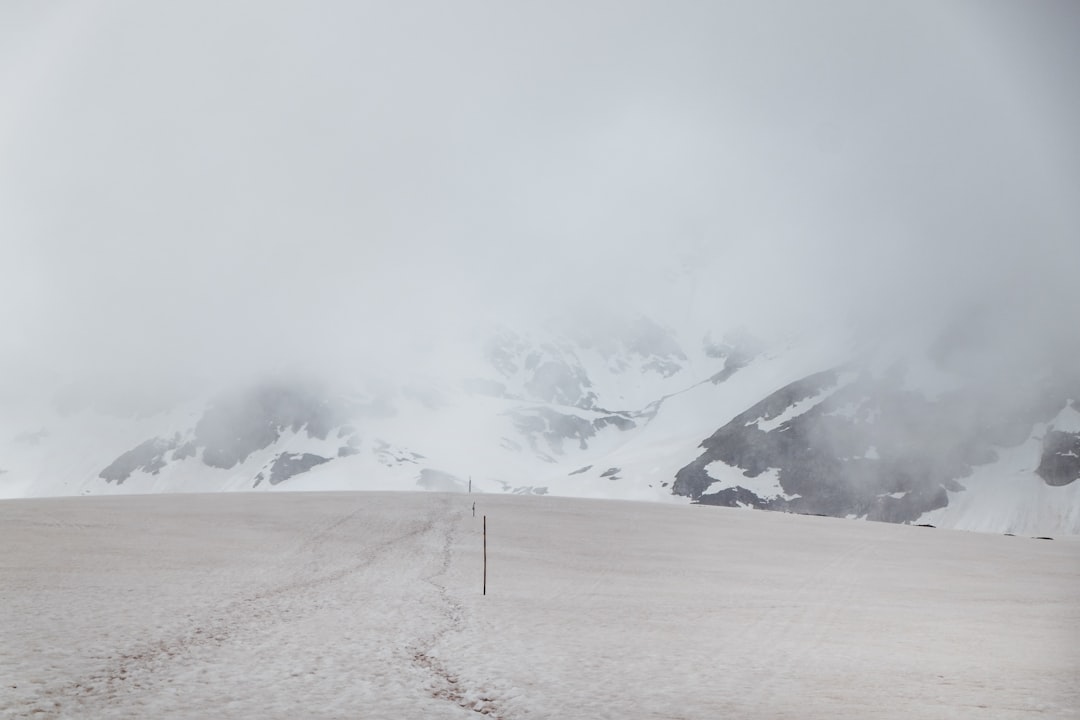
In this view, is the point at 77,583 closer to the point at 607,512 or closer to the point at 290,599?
the point at 290,599

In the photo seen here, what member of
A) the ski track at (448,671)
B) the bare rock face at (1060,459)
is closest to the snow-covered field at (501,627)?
the ski track at (448,671)

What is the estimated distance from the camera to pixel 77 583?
21250 millimetres

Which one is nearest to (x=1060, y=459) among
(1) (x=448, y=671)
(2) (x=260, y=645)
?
(1) (x=448, y=671)

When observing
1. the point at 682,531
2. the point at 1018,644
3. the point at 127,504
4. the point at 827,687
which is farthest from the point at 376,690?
the point at 127,504

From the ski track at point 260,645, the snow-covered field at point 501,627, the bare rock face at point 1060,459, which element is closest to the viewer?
the ski track at point 260,645

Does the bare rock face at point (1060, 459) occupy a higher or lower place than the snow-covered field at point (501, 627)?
higher

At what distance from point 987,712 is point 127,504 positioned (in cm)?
5199

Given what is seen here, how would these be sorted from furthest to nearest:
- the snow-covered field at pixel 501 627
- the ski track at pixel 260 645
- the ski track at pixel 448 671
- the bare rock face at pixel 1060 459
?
the bare rock face at pixel 1060 459, the snow-covered field at pixel 501 627, the ski track at pixel 448 671, the ski track at pixel 260 645

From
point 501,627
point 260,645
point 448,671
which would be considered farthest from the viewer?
point 501,627

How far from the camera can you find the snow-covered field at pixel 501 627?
11.8 metres

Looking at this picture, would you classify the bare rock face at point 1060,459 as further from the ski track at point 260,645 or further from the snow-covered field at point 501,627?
the ski track at point 260,645

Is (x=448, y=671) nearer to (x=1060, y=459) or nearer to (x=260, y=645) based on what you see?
(x=260, y=645)

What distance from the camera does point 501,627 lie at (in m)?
17.8

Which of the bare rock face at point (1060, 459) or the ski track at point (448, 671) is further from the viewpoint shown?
the bare rock face at point (1060, 459)
